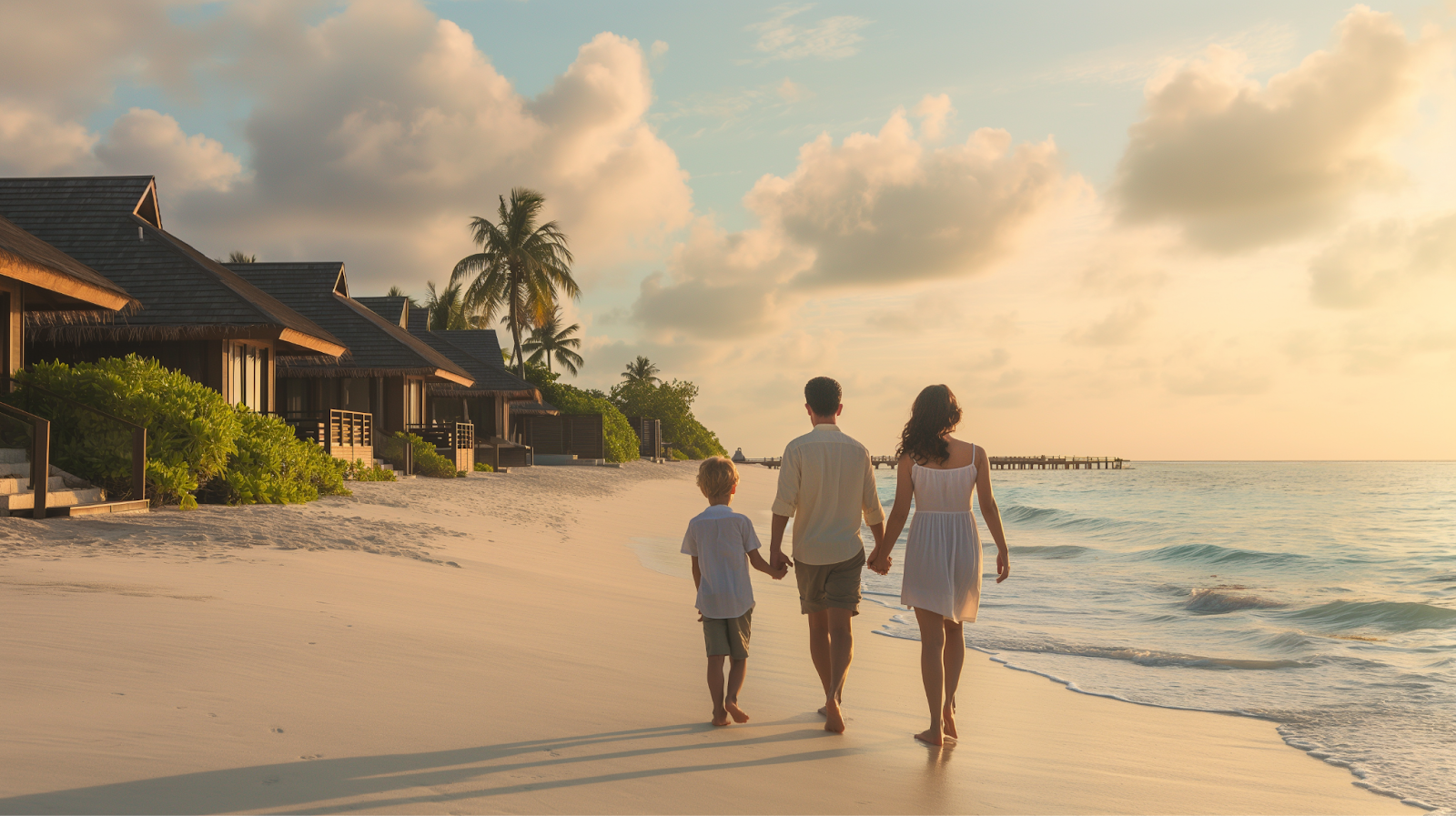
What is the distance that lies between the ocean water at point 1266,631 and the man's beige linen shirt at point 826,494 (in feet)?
10.1

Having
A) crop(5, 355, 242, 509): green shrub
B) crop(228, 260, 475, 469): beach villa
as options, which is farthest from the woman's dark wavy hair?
crop(228, 260, 475, 469): beach villa

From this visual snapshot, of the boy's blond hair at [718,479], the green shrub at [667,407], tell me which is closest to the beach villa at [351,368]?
the boy's blond hair at [718,479]

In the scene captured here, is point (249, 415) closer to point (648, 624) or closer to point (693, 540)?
point (648, 624)

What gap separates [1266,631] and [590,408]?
41800 mm

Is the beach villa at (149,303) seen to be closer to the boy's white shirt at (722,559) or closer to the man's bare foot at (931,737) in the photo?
the boy's white shirt at (722,559)

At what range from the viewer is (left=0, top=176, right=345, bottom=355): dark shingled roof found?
15.2 meters

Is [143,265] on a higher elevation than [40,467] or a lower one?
higher

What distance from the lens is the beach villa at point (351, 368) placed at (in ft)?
74.2

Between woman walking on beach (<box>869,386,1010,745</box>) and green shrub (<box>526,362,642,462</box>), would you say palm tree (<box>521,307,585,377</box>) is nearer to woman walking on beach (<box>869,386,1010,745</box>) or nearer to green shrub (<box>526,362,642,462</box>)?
green shrub (<box>526,362,642,462</box>)

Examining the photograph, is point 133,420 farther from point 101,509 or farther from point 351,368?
point 351,368

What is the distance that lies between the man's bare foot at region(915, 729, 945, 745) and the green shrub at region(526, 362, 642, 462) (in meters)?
42.5

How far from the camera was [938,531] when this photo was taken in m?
4.32

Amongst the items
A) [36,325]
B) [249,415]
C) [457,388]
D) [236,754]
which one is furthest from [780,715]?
[457,388]

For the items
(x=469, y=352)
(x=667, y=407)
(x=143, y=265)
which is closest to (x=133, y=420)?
(x=143, y=265)
